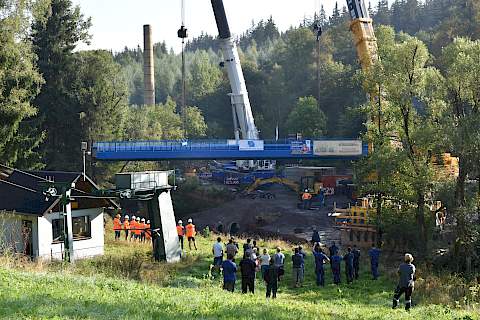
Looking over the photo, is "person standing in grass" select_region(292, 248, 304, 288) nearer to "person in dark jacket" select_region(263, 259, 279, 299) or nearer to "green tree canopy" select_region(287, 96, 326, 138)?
"person in dark jacket" select_region(263, 259, 279, 299)

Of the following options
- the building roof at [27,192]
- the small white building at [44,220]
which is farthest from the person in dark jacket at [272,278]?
the building roof at [27,192]

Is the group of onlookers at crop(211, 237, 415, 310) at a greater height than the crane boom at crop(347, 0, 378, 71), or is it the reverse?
the crane boom at crop(347, 0, 378, 71)

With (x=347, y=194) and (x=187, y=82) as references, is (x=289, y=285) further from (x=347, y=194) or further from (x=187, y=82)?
(x=187, y=82)

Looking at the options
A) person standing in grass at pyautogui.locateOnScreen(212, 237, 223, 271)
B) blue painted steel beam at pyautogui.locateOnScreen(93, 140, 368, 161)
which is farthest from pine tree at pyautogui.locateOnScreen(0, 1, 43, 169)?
person standing in grass at pyautogui.locateOnScreen(212, 237, 223, 271)

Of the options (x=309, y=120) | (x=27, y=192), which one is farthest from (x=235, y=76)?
(x=27, y=192)

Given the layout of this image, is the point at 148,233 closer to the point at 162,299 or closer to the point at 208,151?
the point at 162,299

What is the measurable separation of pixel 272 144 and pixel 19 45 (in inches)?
829

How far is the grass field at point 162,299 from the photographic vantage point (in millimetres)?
9156

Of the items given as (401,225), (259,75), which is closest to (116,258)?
(401,225)

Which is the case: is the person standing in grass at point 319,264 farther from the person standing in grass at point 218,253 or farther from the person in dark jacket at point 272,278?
the person standing in grass at point 218,253

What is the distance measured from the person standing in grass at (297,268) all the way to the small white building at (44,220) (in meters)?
7.68

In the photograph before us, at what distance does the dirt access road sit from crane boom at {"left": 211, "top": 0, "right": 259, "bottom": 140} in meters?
5.94

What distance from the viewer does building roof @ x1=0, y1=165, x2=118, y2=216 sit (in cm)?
1981

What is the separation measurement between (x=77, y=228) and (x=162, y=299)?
11354mm
